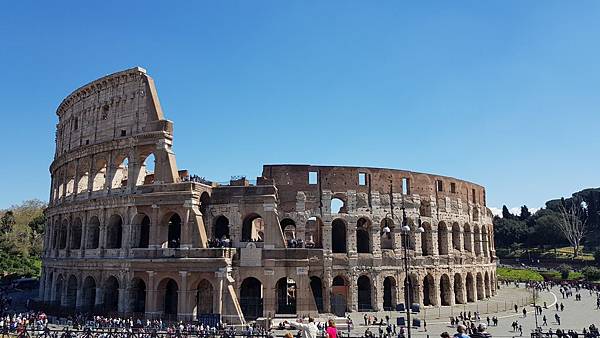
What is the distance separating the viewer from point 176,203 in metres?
29.0

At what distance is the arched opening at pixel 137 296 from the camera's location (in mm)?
29766

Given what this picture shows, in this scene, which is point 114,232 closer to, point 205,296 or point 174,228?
point 174,228

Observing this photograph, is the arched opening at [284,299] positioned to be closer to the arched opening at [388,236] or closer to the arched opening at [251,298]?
the arched opening at [251,298]

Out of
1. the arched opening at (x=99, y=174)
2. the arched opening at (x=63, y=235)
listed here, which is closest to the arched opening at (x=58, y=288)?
the arched opening at (x=63, y=235)

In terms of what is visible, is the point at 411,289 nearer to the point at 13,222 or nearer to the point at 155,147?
the point at 155,147

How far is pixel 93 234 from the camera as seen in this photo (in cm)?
3328

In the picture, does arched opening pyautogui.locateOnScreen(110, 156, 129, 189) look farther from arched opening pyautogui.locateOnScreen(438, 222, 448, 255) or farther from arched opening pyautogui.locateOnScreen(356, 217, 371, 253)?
arched opening pyautogui.locateOnScreen(438, 222, 448, 255)

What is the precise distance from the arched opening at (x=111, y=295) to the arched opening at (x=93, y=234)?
10.4 feet

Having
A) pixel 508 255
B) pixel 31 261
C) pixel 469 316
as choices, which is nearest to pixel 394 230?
pixel 469 316

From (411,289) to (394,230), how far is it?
482 cm

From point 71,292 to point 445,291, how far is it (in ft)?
97.3

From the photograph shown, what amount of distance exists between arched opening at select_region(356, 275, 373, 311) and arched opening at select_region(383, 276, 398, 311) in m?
1.40

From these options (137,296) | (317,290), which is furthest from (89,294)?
(317,290)

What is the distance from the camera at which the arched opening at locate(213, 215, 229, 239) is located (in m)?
32.4
